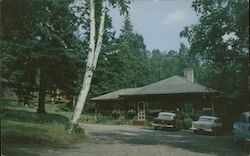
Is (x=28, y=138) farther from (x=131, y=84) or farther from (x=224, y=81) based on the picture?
(x=131, y=84)

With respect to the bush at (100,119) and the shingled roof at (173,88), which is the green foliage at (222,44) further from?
the bush at (100,119)

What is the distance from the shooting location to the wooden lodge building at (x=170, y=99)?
44000 millimetres

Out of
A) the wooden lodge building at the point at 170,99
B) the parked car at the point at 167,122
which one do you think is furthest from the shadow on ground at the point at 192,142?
the wooden lodge building at the point at 170,99

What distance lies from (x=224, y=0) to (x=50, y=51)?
65.9 ft

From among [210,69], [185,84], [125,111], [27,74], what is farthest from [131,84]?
[210,69]

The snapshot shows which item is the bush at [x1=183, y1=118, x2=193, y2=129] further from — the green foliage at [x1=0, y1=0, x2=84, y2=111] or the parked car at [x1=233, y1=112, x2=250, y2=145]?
the parked car at [x1=233, y1=112, x2=250, y2=145]

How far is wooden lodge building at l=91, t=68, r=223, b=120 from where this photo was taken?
4400 centimetres

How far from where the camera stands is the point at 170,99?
46781mm

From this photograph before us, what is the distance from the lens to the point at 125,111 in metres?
52.2

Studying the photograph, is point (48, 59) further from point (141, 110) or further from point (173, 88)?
point (141, 110)

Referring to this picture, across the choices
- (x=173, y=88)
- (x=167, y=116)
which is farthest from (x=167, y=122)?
(x=173, y=88)

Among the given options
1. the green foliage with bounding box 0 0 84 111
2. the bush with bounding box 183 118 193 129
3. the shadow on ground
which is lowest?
the shadow on ground

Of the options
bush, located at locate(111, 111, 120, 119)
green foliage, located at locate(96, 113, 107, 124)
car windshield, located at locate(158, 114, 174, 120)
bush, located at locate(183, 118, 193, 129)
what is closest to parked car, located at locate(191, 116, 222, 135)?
car windshield, located at locate(158, 114, 174, 120)

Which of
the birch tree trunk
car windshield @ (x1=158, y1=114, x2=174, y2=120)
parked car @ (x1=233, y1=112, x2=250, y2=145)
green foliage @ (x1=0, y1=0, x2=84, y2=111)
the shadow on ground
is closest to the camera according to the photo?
the shadow on ground
